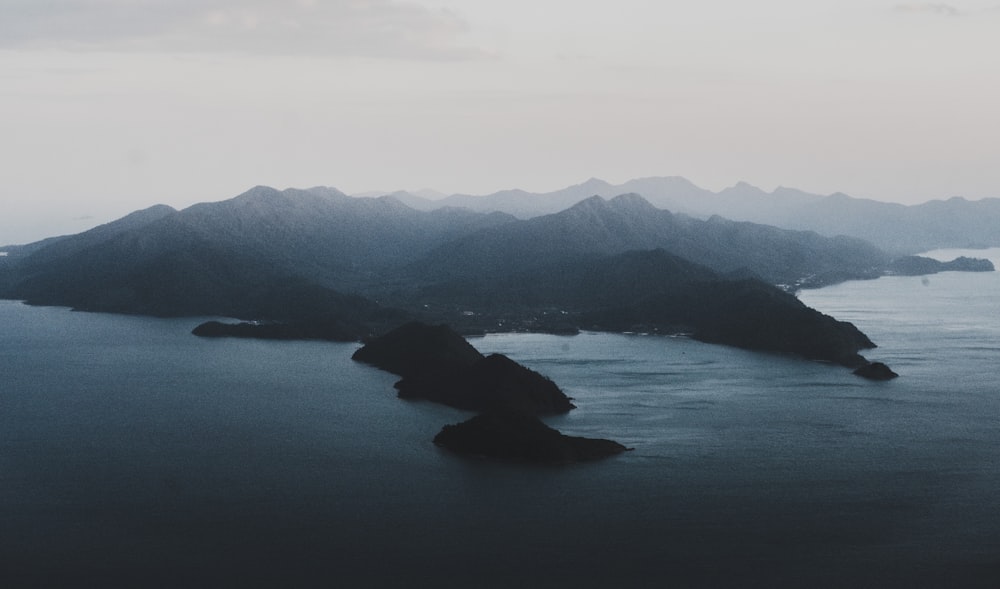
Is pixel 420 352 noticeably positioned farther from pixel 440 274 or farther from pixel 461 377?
pixel 440 274

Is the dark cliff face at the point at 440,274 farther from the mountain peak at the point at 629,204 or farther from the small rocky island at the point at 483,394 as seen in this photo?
the small rocky island at the point at 483,394

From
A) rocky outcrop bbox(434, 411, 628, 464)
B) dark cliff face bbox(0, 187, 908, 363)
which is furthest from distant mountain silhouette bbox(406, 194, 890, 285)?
rocky outcrop bbox(434, 411, 628, 464)

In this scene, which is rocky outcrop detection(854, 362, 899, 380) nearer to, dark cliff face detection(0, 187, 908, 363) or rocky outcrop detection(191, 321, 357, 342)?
dark cliff face detection(0, 187, 908, 363)

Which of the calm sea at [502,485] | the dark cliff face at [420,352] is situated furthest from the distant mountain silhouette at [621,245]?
the calm sea at [502,485]

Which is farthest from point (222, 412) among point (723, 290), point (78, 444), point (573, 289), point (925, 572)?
point (573, 289)

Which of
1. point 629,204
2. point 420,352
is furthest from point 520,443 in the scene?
point 629,204
